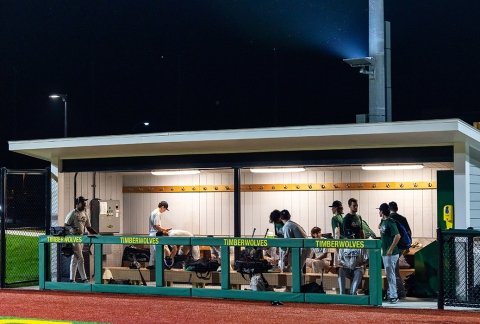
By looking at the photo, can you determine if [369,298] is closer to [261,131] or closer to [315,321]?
[315,321]

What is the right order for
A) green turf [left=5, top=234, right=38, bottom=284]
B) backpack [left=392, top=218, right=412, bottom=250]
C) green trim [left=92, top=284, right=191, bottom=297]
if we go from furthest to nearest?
green turf [left=5, top=234, right=38, bottom=284] → green trim [left=92, top=284, right=191, bottom=297] → backpack [left=392, top=218, right=412, bottom=250]

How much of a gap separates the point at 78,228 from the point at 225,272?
11.4ft

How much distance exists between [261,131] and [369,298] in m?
3.12

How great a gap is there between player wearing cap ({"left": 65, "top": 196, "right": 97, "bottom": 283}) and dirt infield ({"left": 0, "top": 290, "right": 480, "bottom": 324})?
1.36 metres

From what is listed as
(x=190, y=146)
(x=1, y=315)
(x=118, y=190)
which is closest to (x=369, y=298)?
(x=190, y=146)

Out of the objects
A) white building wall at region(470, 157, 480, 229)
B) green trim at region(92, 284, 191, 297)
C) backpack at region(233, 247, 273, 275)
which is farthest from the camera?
green trim at region(92, 284, 191, 297)

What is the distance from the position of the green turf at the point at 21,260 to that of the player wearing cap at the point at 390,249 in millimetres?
6819

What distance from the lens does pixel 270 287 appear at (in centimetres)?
1296

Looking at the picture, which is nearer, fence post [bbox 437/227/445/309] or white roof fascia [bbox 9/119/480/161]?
fence post [bbox 437/227/445/309]

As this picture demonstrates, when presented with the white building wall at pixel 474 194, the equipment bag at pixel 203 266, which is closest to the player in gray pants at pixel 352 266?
the white building wall at pixel 474 194

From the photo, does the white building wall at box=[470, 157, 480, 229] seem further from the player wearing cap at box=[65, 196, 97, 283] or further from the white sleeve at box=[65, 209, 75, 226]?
the white sleeve at box=[65, 209, 75, 226]

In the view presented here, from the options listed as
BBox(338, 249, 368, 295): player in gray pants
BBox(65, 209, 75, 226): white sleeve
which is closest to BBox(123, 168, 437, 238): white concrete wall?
BBox(65, 209, 75, 226): white sleeve

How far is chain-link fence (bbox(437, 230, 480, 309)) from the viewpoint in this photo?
11.8 meters

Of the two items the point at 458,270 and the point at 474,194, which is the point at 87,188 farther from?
the point at 458,270
